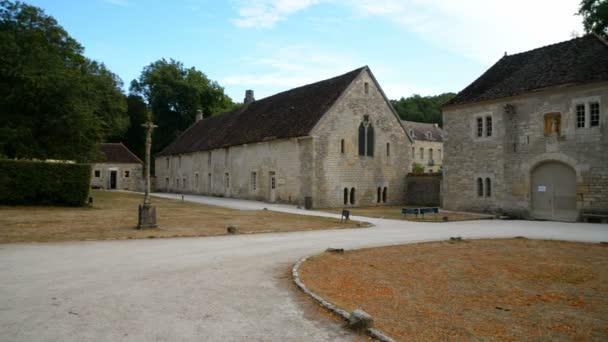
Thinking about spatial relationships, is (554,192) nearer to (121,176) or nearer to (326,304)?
(326,304)

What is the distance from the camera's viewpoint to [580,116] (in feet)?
72.9

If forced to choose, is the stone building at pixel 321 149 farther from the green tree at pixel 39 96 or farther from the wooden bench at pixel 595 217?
the wooden bench at pixel 595 217

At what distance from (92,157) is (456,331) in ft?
101

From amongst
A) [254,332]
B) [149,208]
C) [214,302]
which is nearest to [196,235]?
[149,208]

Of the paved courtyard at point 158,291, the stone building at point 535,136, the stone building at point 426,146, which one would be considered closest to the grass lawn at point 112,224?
the paved courtyard at point 158,291

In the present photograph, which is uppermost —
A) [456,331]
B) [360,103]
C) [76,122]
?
[360,103]

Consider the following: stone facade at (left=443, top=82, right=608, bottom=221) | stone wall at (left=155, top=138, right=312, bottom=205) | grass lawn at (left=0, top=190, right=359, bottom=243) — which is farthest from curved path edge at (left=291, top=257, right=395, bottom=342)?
stone wall at (left=155, top=138, right=312, bottom=205)

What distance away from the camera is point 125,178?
56.4 m

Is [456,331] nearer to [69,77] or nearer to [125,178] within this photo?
[69,77]

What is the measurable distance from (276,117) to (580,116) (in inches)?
826

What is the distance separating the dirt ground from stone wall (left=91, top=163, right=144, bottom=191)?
50.1 meters

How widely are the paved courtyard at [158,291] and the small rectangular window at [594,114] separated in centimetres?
1434

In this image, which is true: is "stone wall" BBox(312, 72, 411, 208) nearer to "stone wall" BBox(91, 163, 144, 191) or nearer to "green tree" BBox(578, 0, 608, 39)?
"green tree" BBox(578, 0, 608, 39)

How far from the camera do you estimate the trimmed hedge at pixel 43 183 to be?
2292 cm
